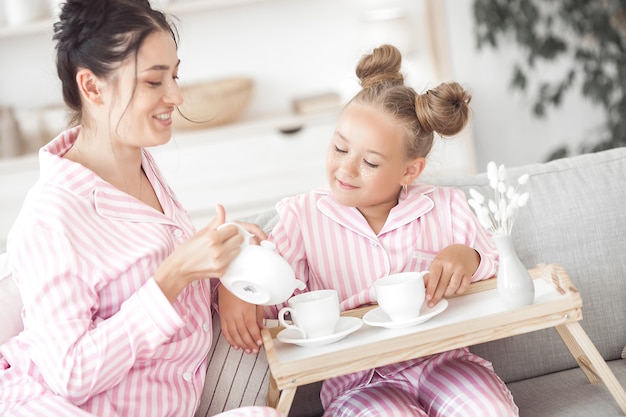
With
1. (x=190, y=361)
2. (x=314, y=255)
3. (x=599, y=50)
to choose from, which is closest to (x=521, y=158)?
(x=599, y=50)

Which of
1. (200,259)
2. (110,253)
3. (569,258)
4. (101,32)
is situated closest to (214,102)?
(569,258)

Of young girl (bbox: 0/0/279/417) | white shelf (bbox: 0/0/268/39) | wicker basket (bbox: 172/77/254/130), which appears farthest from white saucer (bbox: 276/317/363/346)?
white shelf (bbox: 0/0/268/39)

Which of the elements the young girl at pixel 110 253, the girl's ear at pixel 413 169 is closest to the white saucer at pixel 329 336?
the young girl at pixel 110 253

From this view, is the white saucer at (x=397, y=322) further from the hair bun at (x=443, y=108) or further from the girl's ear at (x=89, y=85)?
the girl's ear at (x=89, y=85)

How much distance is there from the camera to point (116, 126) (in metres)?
1.52

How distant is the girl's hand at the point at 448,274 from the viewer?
1.58 metres

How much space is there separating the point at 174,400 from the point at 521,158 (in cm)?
348

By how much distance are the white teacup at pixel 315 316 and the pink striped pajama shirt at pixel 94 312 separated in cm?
16

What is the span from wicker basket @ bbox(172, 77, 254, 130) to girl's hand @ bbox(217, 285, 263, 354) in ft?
8.08

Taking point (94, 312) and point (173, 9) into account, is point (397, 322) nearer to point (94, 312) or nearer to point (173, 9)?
point (94, 312)

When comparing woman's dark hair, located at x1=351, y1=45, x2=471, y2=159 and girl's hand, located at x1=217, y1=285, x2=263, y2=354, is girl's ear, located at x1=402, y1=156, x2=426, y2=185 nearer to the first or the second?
woman's dark hair, located at x1=351, y1=45, x2=471, y2=159

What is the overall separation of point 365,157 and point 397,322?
412 millimetres

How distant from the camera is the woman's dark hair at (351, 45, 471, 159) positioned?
1.72 metres

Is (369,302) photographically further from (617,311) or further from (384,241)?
(617,311)
